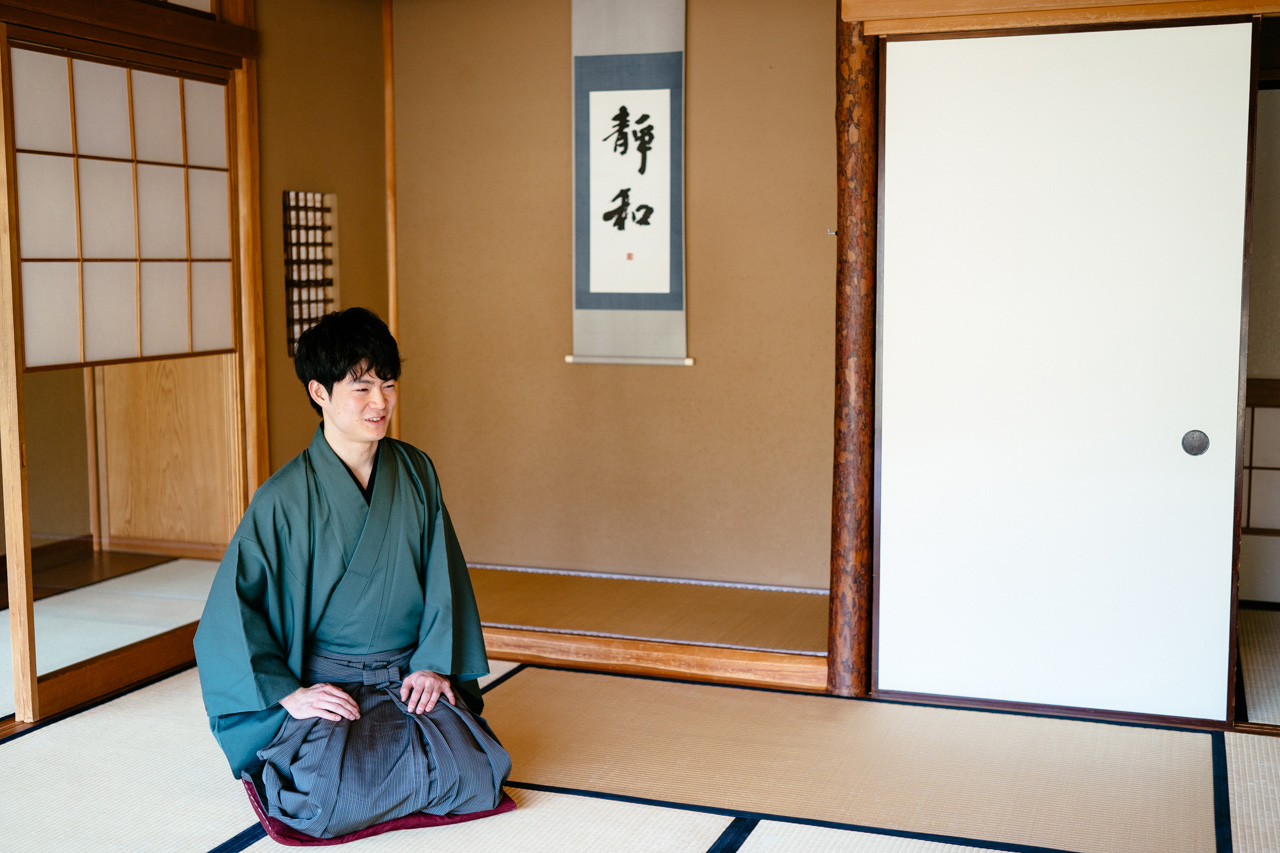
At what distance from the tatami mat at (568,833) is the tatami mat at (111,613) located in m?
1.45

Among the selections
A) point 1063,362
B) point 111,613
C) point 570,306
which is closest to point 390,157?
point 570,306

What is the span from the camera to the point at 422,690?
8.92ft

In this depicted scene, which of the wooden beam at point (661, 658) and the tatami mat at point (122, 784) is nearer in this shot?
the tatami mat at point (122, 784)

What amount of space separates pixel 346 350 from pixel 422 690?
0.81 meters

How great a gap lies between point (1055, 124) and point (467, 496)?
9.85 ft

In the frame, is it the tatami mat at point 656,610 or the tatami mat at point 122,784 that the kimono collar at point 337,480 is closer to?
the tatami mat at point 122,784

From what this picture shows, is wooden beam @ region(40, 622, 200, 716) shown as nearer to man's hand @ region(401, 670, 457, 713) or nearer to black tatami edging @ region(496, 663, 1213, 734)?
black tatami edging @ region(496, 663, 1213, 734)

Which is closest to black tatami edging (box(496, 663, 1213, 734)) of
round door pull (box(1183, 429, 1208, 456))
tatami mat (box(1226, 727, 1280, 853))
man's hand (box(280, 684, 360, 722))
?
tatami mat (box(1226, 727, 1280, 853))

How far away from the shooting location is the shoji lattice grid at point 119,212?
333 cm

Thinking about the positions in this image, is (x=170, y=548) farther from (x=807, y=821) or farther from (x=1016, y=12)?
(x=1016, y=12)

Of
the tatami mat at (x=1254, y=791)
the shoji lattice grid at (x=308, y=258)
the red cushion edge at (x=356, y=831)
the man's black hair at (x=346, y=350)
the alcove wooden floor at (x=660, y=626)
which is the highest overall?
the shoji lattice grid at (x=308, y=258)

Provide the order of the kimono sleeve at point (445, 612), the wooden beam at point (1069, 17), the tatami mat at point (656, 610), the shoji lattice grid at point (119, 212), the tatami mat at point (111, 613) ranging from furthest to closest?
1. the tatami mat at point (656, 610)
2. the tatami mat at point (111, 613)
3. the shoji lattice grid at point (119, 212)
4. the wooden beam at point (1069, 17)
5. the kimono sleeve at point (445, 612)

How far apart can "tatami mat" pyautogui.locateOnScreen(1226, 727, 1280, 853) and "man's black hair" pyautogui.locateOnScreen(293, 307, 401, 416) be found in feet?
7.11

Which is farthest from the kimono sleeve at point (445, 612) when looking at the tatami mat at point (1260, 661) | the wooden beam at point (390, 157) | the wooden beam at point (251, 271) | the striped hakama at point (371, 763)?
the wooden beam at point (390, 157)
